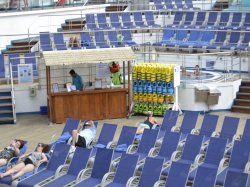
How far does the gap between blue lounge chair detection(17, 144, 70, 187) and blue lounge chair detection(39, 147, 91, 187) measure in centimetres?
22

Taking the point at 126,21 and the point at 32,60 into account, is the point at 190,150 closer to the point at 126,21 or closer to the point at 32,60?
the point at 32,60

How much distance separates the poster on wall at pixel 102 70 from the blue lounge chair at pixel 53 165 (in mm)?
6080

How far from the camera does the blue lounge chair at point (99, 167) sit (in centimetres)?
1282

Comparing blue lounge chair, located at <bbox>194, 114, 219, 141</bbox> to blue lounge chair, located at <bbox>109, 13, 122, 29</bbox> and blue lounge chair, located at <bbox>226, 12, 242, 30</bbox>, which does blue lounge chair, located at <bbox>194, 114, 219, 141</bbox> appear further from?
blue lounge chair, located at <bbox>109, 13, 122, 29</bbox>

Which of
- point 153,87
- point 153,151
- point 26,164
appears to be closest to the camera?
point 26,164

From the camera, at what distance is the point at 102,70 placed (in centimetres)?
1969

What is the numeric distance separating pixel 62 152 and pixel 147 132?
1.91m

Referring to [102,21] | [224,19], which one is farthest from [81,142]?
[224,19]

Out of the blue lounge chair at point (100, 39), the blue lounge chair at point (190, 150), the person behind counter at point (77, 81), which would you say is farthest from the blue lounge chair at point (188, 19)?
the blue lounge chair at point (190, 150)

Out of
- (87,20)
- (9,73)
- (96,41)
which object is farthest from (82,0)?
(9,73)

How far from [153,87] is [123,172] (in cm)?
679

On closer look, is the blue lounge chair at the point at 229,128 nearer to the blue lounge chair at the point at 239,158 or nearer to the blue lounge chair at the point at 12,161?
the blue lounge chair at the point at 239,158

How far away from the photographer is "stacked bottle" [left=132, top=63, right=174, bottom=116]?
1902cm

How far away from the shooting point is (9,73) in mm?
20156
